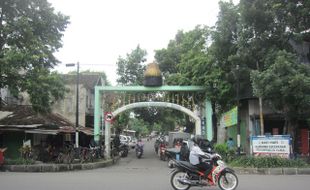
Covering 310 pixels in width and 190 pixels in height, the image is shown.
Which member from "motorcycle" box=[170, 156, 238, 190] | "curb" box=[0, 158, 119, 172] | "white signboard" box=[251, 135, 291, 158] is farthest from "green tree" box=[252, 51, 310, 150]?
"curb" box=[0, 158, 119, 172]

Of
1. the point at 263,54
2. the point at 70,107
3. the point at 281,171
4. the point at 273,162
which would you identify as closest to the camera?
the point at 281,171

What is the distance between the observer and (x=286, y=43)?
22.1m

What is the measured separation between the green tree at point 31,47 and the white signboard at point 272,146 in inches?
444

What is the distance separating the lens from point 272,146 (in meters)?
20.5

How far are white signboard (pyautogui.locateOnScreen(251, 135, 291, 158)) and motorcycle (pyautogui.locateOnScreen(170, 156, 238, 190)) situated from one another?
8846 mm

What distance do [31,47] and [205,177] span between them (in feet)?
46.7

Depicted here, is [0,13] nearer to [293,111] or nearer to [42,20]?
[42,20]

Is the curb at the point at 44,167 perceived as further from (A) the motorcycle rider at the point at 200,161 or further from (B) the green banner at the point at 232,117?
(A) the motorcycle rider at the point at 200,161

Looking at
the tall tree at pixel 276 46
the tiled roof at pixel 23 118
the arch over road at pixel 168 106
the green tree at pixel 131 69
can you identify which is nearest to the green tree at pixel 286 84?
the tall tree at pixel 276 46

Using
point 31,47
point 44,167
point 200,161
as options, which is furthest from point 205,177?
point 31,47

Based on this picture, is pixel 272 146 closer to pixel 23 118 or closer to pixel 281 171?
pixel 281 171

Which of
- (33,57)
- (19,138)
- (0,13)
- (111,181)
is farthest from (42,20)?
(111,181)

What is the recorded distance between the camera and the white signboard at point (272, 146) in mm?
20123

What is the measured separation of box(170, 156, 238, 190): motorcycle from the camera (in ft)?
39.5
